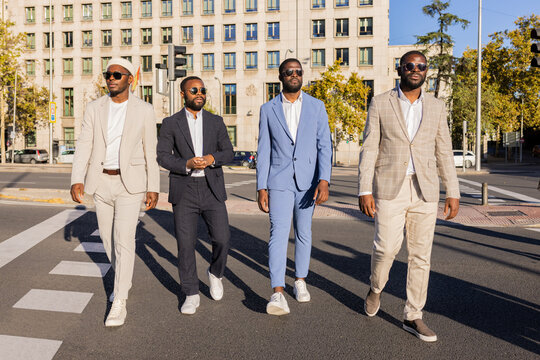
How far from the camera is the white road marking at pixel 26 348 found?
10.3ft

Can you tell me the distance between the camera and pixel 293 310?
4.05m

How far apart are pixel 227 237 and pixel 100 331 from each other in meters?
1.30

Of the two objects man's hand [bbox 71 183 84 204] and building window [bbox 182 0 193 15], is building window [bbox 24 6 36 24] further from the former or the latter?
man's hand [bbox 71 183 84 204]

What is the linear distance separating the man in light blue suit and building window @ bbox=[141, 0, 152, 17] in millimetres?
52339

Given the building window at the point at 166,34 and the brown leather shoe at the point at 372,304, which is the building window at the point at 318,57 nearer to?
the building window at the point at 166,34

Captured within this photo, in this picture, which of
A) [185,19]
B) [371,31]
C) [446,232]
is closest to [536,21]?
[371,31]

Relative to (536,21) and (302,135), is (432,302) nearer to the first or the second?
(302,135)

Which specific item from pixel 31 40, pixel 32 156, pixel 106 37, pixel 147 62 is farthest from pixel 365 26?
pixel 31 40

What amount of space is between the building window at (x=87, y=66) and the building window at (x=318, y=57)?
24384mm

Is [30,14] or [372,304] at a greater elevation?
[30,14]

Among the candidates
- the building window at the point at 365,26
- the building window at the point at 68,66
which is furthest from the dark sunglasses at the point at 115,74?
the building window at the point at 68,66

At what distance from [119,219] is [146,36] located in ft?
171

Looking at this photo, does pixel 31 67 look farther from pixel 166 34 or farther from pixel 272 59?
pixel 272 59

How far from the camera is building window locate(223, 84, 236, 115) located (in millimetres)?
50500
